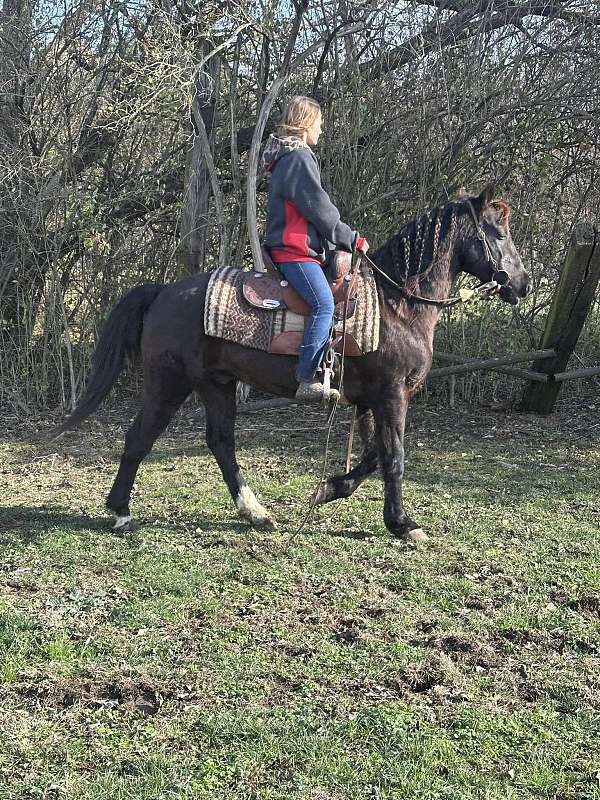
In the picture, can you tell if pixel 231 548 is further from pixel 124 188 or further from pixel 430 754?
pixel 124 188

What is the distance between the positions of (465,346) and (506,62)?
2.76 meters

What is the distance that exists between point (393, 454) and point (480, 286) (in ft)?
3.74

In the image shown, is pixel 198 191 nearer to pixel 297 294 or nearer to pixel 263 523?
pixel 297 294

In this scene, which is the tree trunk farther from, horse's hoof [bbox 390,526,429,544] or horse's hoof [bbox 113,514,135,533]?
horse's hoof [bbox 390,526,429,544]

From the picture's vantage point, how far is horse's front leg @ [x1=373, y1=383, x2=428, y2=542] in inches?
196

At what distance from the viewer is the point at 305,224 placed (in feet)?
15.3

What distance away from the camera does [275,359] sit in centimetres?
496

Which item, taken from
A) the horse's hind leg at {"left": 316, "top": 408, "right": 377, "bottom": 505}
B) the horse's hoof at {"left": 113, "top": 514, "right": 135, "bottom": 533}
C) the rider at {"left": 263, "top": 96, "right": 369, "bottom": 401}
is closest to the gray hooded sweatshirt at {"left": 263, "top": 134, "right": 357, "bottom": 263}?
the rider at {"left": 263, "top": 96, "right": 369, "bottom": 401}

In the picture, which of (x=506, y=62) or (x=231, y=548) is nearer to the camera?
(x=231, y=548)

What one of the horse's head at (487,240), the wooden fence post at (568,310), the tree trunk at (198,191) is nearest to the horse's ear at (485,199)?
the horse's head at (487,240)

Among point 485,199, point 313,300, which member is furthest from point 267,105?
point 313,300

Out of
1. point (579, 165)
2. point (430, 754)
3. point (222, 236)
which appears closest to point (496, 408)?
point (579, 165)

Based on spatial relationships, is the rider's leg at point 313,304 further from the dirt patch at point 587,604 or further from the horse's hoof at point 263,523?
the dirt patch at point 587,604

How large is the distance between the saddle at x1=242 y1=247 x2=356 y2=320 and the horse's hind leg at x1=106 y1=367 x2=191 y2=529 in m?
0.70
